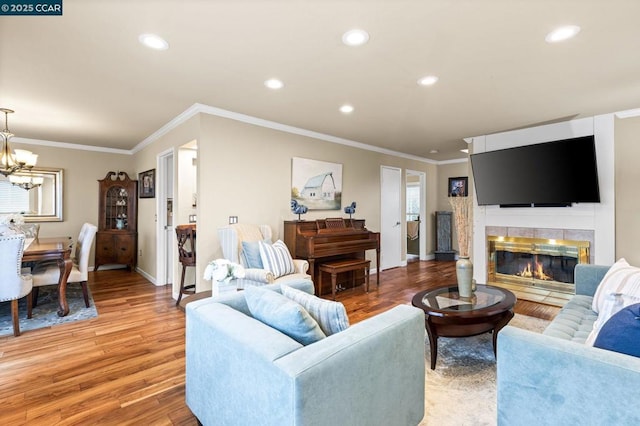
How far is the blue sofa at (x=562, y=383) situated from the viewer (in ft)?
3.51

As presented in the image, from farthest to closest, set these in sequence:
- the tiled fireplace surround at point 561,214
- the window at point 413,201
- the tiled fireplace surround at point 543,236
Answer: the window at point 413,201
the tiled fireplace surround at point 543,236
the tiled fireplace surround at point 561,214

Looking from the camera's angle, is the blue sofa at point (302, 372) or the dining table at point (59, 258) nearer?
the blue sofa at point (302, 372)

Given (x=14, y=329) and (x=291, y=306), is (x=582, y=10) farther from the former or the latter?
(x=14, y=329)

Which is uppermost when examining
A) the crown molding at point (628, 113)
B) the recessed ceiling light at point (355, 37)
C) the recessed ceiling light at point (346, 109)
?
the recessed ceiling light at point (346, 109)

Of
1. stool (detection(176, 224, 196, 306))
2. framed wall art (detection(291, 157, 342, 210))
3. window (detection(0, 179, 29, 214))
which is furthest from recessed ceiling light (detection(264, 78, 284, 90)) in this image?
window (detection(0, 179, 29, 214))

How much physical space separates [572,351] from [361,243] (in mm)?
3428

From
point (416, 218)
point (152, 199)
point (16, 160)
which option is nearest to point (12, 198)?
point (16, 160)

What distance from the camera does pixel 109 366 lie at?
2.36 m

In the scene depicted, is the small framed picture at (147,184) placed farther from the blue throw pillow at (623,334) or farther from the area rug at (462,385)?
the blue throw pillow at (623,334)

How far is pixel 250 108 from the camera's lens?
11.7 feet

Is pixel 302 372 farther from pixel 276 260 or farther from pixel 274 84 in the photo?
pixel 274 84

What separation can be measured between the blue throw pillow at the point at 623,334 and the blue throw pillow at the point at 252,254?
2751mm

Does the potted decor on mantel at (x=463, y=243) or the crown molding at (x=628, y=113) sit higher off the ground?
the crown molding at (x=628, y=113)

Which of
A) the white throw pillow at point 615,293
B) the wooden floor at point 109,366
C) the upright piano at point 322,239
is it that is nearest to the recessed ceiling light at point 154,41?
the wooden floor at point 109,366
